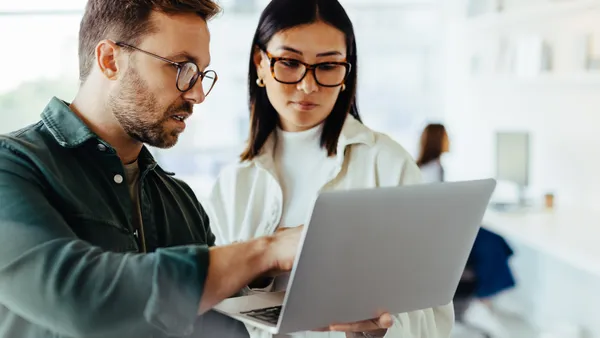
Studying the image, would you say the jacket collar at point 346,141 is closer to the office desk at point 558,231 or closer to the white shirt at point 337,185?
the white shirt at point 337,185

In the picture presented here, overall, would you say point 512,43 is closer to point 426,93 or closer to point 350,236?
point 426,93

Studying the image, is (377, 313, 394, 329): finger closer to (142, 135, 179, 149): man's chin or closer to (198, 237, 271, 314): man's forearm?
(198, 237, 271, 314): man's forearm

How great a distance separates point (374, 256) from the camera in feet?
2.68

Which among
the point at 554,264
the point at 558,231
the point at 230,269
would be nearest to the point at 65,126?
the point at 230,269

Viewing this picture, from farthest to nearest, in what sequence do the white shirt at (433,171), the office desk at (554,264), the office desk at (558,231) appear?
the white shirt at (433,171), the office desk at (554,264), the office desk at (558,231)

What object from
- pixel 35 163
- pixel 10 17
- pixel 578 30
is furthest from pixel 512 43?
pixel 35 163

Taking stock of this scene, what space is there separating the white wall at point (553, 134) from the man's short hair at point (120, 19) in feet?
6.58

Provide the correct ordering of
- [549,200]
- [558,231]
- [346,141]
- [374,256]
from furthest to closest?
[549,200]
[558,231]
[346,141]
[374,256]

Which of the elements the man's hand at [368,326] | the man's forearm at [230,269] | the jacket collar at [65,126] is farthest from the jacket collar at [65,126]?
the man's hand at [368,326]

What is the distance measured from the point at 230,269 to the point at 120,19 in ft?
1.07

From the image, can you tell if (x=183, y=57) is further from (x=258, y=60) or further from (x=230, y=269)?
(x=258, y=60)

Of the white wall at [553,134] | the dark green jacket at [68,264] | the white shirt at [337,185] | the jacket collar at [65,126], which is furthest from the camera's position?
the white wall at [553,134]

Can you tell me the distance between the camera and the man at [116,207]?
695 millimetres

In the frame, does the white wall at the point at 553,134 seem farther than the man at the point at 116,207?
Yes
